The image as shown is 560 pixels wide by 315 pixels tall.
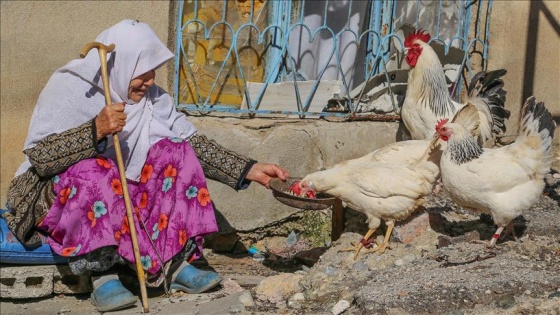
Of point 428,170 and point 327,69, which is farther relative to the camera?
point 327,69

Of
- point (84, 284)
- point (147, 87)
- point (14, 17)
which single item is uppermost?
point (14, 17)

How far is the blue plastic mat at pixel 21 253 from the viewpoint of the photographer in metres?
4.77

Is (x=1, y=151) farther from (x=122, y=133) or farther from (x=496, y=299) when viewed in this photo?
(x=496, y=299)

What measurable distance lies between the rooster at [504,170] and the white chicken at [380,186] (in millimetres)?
171

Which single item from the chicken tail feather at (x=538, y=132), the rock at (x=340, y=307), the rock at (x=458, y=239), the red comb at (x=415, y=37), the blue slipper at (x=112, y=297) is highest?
the red comb at (x=415, y=37)

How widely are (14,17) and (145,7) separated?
90 cm

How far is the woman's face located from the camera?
4723 millimetres

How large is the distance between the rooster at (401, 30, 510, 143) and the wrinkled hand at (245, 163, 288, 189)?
1.35 metres

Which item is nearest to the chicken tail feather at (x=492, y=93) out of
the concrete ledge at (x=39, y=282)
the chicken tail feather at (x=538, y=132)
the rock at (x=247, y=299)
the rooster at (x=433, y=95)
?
the rooster at (x=433, y=95)

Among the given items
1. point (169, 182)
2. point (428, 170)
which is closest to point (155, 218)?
point (169, 182)

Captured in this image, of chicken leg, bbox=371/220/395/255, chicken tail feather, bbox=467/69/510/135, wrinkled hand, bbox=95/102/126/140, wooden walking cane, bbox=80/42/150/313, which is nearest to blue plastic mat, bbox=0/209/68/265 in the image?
wooden walking cane, bbox=80/42/150/313

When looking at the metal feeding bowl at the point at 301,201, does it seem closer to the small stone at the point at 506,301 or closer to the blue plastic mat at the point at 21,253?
the small stone at the point at 506,301

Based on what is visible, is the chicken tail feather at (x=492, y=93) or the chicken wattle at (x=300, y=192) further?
the chicken tail feather at (x=492, y=93)

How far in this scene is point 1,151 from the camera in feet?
19.4
